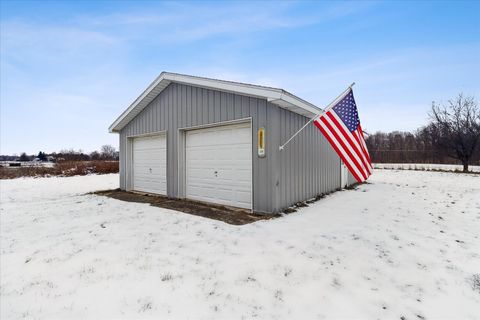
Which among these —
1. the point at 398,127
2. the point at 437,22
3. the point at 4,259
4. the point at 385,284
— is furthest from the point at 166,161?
the point at 398,127

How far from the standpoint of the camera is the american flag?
4691 mm

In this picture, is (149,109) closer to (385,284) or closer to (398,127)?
(385,284)

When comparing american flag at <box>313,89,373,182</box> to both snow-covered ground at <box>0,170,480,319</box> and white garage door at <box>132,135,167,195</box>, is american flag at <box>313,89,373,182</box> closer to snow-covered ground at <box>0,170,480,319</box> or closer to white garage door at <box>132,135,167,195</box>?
snow-covered ground at <box>0,170,480,319</box>

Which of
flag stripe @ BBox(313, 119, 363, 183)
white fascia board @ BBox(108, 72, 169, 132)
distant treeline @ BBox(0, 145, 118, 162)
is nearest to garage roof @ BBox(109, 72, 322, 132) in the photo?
white fascia board @ BBox(108, 72, 169, 132)

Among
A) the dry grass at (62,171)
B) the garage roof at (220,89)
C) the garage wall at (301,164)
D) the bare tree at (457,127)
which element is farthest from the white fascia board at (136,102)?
the bare tree at (457,127)

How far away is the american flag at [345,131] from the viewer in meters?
4.69

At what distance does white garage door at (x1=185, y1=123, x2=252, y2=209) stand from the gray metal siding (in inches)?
12.0

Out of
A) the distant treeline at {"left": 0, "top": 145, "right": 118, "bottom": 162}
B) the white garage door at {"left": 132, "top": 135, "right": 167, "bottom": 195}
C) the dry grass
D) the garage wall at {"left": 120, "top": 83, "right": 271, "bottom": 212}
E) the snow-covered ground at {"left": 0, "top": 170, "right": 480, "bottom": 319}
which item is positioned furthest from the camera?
the distant treeline at {"left": 0, "top": 145, "right": 118, "bottom": 162}

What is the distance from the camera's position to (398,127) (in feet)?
114

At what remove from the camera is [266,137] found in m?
5.11

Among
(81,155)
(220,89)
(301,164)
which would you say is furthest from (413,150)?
(81,155)

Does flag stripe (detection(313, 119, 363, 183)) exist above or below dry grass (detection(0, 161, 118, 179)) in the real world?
above

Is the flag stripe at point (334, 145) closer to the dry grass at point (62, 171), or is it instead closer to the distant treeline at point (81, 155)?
the dry grass at point (62, 171)

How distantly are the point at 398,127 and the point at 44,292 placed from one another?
42.8 metres
